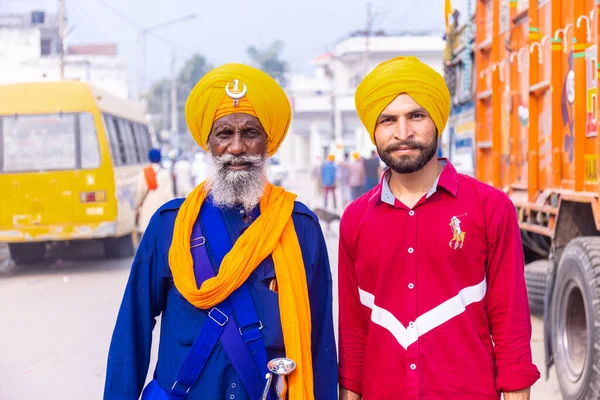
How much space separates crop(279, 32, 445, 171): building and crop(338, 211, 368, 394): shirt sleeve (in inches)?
1681

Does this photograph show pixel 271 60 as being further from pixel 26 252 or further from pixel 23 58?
pixel 26 252

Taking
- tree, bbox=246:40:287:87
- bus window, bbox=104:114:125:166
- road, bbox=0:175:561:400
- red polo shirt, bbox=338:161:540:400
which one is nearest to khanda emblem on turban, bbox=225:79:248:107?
red polo shirt, bbox=338:161:540:400

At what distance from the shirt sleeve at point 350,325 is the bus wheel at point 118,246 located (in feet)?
41.1

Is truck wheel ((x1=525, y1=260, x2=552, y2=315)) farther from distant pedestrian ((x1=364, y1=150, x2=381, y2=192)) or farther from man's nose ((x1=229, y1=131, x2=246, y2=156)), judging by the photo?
distant pedestrian ((x1=364, y1=150, x2=381, y2=192))

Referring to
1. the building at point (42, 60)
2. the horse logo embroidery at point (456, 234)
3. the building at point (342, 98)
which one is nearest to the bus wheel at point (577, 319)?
the horse logo embroidery at point (456, 234)

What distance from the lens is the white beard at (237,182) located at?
323cm

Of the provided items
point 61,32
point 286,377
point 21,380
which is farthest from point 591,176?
point 61,32

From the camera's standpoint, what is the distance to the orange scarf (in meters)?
3.01

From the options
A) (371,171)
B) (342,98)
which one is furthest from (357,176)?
(342,98)

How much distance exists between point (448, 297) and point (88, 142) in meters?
11.5

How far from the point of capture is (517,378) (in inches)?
116

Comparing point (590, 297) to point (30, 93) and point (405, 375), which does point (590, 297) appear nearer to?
point (405, 375)

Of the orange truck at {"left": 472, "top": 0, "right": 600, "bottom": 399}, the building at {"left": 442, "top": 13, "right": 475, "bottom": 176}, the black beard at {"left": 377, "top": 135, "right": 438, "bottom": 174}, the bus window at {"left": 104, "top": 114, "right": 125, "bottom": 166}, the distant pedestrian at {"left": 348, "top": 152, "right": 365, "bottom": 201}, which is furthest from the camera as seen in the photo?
the distant pedestrian at {"left": 348, "top": 152, "right": 365, "bottom": 201}

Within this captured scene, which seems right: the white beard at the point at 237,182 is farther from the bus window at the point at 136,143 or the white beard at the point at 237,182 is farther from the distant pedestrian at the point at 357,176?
the distant pedestrian at the point at 357,176
